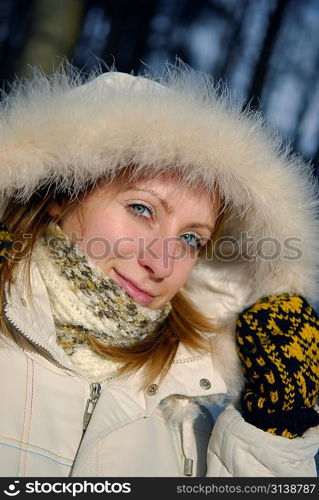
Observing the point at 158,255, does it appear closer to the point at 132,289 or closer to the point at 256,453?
the point at 132,289

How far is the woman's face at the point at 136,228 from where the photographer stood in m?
1.37

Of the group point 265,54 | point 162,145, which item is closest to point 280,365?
point 162,145

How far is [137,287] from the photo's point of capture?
55.6 inches

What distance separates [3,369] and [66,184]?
1.66 ft

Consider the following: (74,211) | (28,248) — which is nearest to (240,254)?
(74,211)

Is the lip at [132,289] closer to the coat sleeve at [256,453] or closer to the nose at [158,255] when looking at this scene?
the nose at [158,255]

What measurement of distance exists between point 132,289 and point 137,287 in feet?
0.05

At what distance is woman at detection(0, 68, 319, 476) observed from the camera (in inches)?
50.6

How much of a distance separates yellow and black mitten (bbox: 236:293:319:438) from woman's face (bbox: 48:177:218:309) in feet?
1.04

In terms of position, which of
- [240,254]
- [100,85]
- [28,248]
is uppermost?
[100,85]

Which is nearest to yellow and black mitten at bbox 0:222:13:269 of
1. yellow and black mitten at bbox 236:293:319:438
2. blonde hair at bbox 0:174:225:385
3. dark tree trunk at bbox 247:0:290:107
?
blonde hair at bbox 0:174:225:385

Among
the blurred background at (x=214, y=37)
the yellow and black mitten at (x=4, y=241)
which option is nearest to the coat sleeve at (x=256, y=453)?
the yellow and black mitten at (x=4, y=241)

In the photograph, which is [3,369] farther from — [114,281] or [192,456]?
[192,456]

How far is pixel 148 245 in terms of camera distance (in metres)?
1.38
